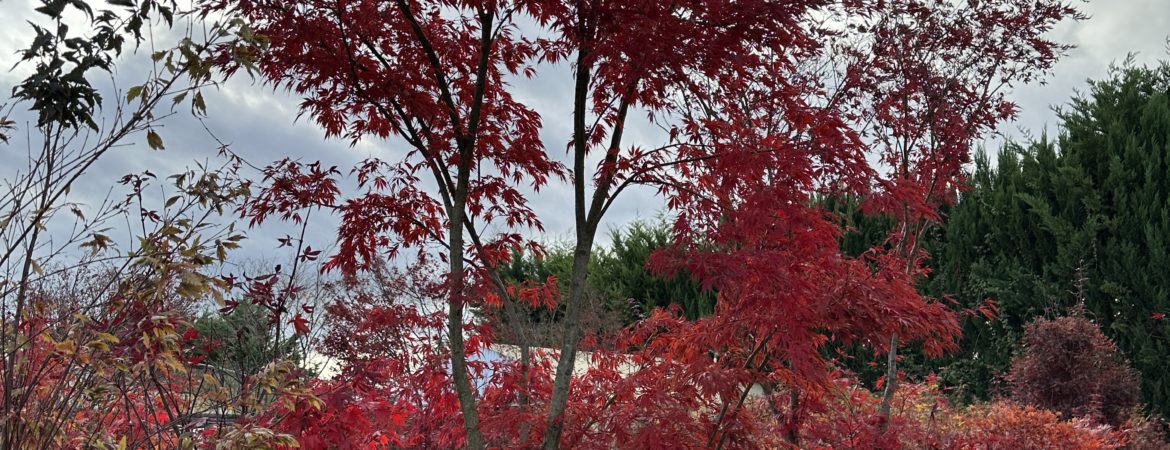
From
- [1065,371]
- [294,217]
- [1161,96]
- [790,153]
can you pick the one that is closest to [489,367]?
[294,217]

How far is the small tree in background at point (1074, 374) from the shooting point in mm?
8031

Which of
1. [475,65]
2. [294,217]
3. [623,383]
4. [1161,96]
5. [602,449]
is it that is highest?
[1161,96]

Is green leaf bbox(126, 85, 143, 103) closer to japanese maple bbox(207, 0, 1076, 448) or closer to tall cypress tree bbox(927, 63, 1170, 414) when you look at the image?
japanese maple bbox(207, 0, 1076, 448)

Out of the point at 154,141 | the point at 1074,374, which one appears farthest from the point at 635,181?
the point at 1074,374

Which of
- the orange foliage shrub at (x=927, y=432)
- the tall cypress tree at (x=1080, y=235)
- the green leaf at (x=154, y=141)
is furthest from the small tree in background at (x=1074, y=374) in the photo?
the green leaf at (x=154, y=141)

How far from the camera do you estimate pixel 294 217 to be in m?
4.80

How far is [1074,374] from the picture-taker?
26.5ft

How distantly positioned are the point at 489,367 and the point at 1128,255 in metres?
8.22

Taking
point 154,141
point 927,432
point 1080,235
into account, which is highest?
point 1080,235

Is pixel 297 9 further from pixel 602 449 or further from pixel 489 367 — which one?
pixel 602 449

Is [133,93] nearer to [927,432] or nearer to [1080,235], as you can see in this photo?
[927,432]

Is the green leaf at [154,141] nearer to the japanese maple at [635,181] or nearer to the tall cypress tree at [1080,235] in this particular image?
the japanese maple at [635,181]

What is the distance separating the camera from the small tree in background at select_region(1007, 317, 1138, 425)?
8.03m

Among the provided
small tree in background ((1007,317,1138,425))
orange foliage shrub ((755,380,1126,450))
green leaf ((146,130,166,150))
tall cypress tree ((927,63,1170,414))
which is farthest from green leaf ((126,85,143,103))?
tall cypress tree ((927,63,1170,414))
